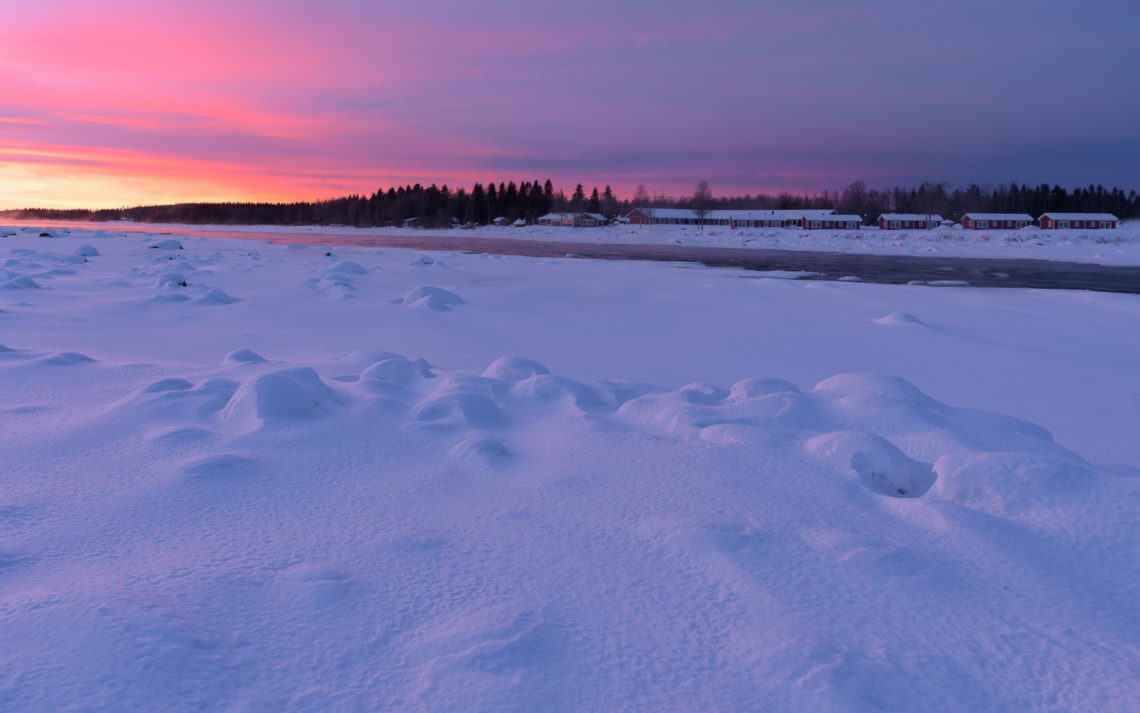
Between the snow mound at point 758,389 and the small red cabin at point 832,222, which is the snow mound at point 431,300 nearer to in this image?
the snow mound at point 758,389

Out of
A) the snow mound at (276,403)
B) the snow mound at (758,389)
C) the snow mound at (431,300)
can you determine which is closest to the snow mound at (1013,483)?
the snow mound at (758,389)

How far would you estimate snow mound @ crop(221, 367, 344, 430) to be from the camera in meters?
3.22

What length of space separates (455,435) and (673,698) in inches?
74.0

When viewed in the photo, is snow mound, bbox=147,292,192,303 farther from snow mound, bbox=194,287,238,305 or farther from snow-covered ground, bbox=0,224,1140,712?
snow-covered ground, bbox=0,224,1140,712

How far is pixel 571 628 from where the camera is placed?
1.72 meters

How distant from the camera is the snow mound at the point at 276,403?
322 centimetres

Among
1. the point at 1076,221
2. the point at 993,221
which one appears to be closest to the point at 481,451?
the point at 993,221

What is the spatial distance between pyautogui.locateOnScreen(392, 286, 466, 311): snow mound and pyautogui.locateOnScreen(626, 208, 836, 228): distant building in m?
93.5

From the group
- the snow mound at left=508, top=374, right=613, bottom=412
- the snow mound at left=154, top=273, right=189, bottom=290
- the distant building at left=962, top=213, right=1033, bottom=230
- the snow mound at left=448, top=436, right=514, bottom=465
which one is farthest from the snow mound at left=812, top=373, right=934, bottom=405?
the distant building at left=962, top=213, right=1033, bottom=230

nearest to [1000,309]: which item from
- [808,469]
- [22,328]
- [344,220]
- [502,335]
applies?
[502,335]

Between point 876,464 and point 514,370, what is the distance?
2347mm

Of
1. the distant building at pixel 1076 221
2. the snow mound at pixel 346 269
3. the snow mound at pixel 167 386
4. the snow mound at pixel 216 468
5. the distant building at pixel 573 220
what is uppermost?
the distant building at pixel 573 220

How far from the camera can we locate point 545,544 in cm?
217

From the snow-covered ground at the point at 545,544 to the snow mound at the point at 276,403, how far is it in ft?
0.05
